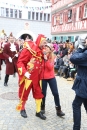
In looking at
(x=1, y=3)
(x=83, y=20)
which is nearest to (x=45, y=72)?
(x=83, y=20)

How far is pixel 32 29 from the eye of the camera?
3172 cm

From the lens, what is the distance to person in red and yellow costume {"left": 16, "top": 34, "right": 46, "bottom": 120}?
15.5ft

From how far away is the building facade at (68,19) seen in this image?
17972 millimetres

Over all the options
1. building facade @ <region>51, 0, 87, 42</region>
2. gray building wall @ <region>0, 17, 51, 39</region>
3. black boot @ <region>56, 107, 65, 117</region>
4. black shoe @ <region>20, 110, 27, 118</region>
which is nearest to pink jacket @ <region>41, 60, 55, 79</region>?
black boot @ <region>56, 107, 65, 117</region>

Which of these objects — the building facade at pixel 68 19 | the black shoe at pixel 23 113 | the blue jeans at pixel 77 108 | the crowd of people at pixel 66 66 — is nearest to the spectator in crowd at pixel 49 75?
the black shoe at pixel 23 113

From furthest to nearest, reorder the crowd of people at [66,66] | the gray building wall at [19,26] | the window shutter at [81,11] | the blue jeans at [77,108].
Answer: the gray building wall at [19,26], the window shutter at [81,11], the crowd of people at [66,66], the blue jeans at [77,108]

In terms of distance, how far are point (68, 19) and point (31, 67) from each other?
17052 mm

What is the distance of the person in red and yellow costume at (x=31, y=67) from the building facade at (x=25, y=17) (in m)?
25.2

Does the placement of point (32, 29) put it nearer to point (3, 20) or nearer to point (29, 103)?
point (3, 20)

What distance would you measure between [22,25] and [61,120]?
27.1 metres

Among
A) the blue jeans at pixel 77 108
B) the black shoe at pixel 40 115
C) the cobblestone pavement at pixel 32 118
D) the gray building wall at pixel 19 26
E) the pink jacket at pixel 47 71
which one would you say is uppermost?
the gray building wall at pixel 19 26

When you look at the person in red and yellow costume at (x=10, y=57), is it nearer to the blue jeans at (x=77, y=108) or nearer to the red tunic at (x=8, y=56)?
the red tunic at (x=8, y=56)

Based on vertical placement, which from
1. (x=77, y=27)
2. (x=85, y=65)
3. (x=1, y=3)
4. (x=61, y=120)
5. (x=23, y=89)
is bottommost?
(x=61, y=120)

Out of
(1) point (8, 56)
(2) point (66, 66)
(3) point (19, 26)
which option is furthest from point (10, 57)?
(3) point (19, 26)
